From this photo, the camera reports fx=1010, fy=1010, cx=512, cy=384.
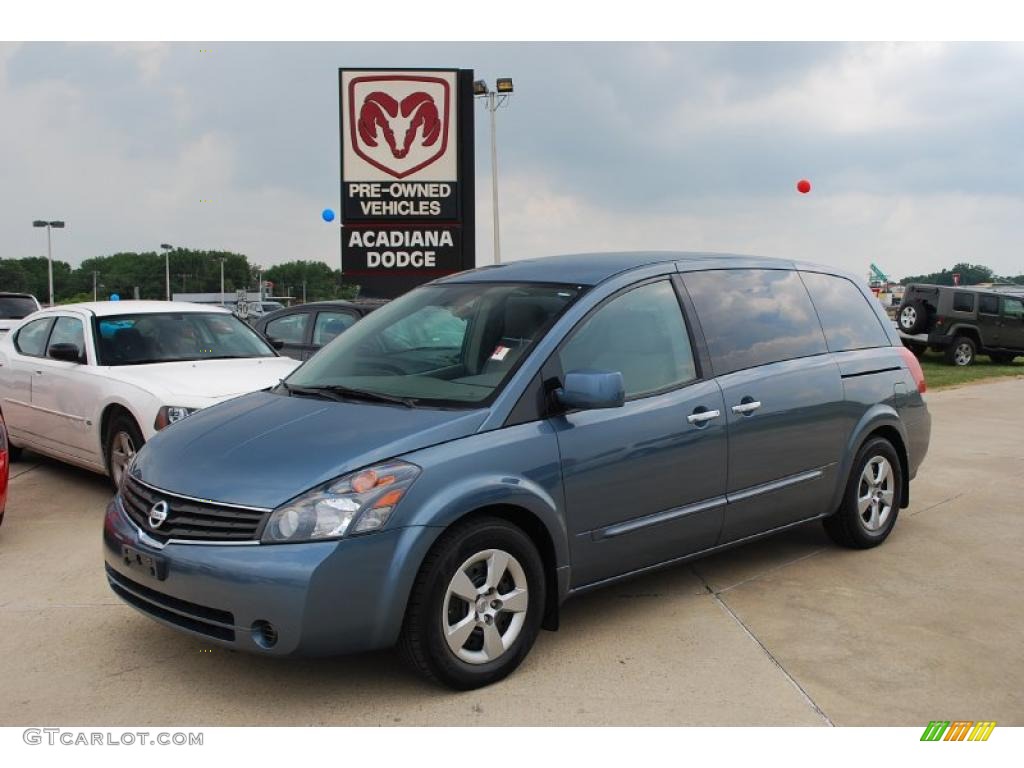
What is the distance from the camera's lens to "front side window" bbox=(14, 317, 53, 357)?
8.45 m

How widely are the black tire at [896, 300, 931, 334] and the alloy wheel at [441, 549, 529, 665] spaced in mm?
22069

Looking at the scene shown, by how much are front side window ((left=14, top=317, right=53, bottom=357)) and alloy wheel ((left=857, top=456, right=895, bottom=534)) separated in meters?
6.48

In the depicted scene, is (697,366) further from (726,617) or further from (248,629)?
(248,629)

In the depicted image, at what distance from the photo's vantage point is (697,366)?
4.82m

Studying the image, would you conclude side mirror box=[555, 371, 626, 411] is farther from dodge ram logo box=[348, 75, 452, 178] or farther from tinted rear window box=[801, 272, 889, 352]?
dodge ram logo box=[348, 75, 452, 178]

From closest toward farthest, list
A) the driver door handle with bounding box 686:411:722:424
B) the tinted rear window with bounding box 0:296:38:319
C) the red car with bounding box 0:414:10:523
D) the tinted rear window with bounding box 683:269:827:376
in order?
the driver door handle with bounding box 686:411:722:424 → the tinted rear window with bounding box 683:269:827:376 → the red car with bounding box 0:414:10:523 → the tinted rear window with bounding box 0:296:38:319

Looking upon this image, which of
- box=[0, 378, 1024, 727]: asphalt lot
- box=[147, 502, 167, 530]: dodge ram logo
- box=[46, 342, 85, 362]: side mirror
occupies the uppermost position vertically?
box=[46, 342, 85, 362]: side mirror

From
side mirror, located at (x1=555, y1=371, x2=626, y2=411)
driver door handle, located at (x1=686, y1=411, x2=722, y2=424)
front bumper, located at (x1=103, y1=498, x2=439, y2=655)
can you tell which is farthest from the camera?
driver door handle, located at (x1=686, y1=411, x2=722, y2=424)

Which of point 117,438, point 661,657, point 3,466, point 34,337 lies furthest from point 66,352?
point 661,657

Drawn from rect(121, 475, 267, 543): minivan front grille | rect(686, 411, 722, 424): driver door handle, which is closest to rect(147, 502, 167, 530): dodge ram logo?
rect(121, 475, 267, 543): minivan front grille

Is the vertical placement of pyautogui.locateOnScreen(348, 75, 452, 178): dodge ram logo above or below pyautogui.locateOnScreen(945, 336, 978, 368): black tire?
above

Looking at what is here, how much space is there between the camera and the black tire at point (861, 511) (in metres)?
5.79

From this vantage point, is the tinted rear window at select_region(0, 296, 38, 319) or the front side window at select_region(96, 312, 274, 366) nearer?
the front side window at select_region(96, 312, 274, 366)

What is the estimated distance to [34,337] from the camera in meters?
8.62
